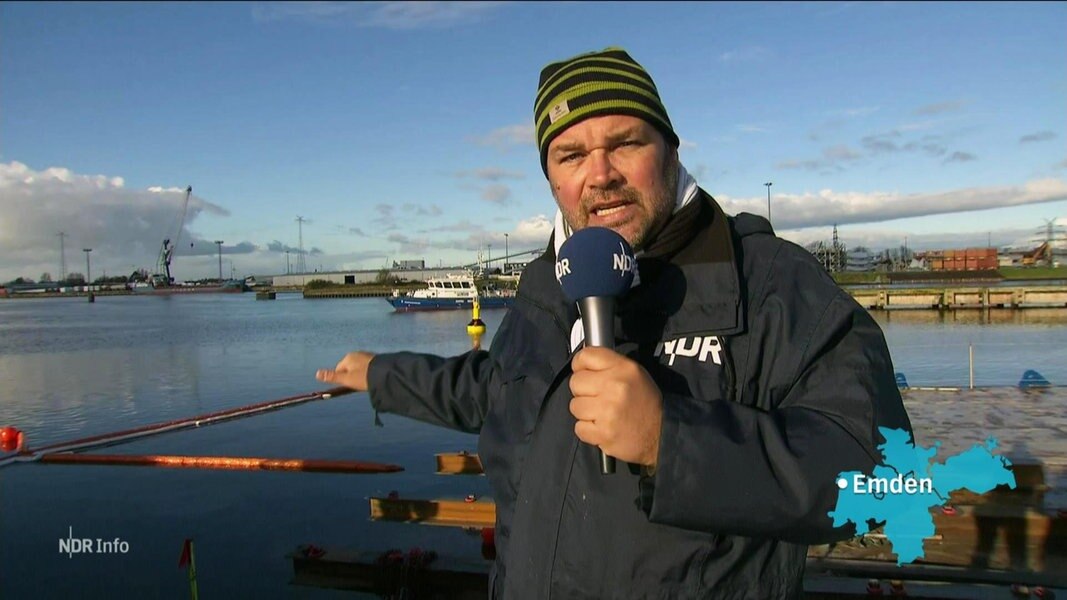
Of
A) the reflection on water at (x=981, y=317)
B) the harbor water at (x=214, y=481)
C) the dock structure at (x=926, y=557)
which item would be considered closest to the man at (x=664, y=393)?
the dock structure at (x=926, y=557)

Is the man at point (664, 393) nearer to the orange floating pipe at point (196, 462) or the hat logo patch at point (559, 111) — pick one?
the hat logo patch at point (559, 111)

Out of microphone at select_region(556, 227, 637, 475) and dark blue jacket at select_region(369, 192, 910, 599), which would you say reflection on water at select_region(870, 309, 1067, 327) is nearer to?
dark blue jacket at select_region(369, 192, 910, 599)

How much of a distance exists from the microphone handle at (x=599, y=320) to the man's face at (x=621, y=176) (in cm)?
32

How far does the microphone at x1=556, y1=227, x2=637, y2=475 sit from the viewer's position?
1493mm

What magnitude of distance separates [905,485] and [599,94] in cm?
117

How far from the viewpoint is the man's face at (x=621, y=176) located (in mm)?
1787

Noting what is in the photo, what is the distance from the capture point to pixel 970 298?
51.1 m

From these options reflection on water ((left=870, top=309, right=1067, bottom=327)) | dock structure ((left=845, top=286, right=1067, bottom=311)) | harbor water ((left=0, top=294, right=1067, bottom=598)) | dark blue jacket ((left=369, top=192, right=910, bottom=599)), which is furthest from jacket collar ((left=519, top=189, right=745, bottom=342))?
dock structure ((left=845, top=286, right=1067, bottom=311))

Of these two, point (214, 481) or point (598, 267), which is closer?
point (598, 267)

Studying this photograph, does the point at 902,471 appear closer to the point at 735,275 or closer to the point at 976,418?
the point at 735,275

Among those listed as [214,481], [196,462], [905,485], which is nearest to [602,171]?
[905,485]

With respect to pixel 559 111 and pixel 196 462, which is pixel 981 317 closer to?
pixel 196 462

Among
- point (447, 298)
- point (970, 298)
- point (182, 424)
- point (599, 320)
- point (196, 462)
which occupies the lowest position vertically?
point (970, 298)

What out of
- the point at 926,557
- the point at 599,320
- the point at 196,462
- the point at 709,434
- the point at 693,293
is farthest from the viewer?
the point at 196,462
